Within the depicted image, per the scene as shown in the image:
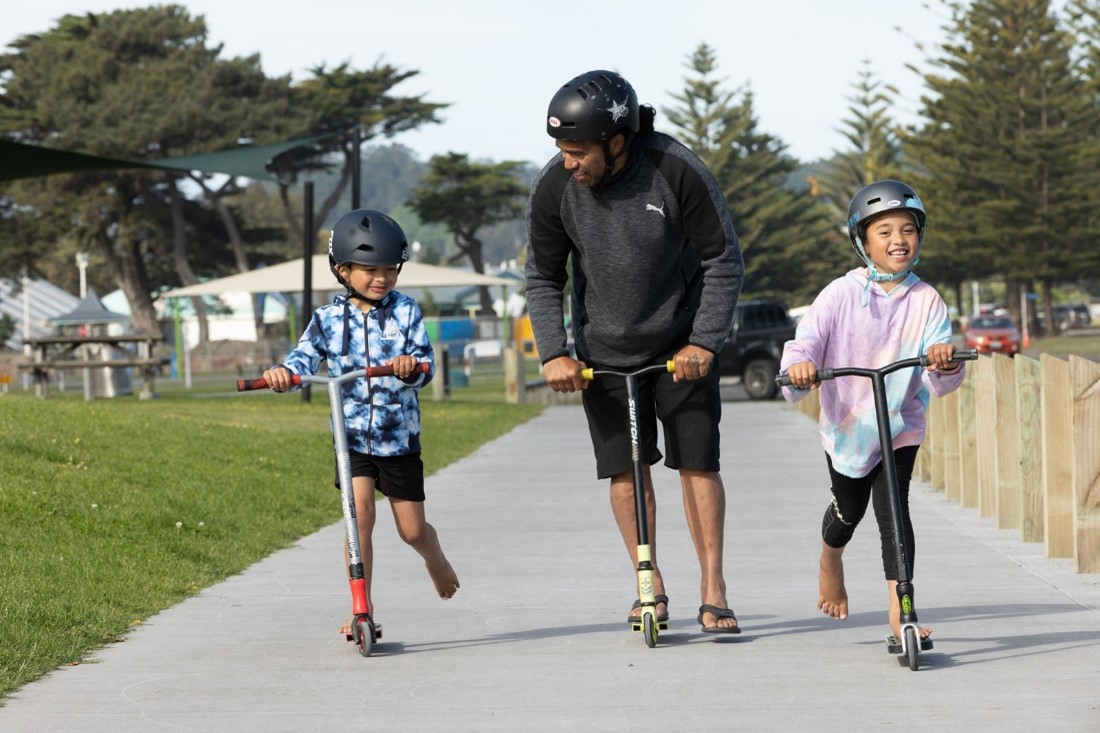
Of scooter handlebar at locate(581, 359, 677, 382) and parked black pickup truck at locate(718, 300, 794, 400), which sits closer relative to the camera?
scooter handlebar at locate(581, 359, 677, 382)

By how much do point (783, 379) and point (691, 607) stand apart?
1.71m

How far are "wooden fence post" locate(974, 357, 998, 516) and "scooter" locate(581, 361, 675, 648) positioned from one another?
4402 mm

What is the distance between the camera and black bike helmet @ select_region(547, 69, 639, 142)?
6.00 meters

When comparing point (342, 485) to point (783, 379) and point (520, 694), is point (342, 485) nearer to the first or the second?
point (520, 694)

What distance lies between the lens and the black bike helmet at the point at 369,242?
6449 millimetres

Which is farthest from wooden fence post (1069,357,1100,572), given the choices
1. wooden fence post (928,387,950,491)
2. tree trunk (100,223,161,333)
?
tree trunk (100,223,161,333)

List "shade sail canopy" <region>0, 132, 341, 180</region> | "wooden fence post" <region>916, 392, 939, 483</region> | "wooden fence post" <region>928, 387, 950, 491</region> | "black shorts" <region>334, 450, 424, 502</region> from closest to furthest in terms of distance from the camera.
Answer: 1. "black shorts" <region>334, 450, 424, 502</region>
2. "wooden fence post" <region>928, 387, 950, 491</region>
3. "wooden fence post" <region>916, 392, 939, 483</region>
4. "shade sail canopy" <region>0, 132, 341, 180</region>

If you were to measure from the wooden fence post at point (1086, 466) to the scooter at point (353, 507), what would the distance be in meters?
3.12

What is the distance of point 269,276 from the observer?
3319 cm

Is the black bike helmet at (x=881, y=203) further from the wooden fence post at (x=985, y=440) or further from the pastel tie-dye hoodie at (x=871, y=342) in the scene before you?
the wooden fence post at (x=985, y=440)

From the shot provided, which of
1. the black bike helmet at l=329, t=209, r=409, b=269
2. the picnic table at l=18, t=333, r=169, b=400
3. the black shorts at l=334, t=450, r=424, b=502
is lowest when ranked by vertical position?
the black shorts at l=334, t=450, r=424, b=502

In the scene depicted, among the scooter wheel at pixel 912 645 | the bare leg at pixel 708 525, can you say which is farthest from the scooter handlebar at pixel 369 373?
the scooter wheel at pixel 912 645

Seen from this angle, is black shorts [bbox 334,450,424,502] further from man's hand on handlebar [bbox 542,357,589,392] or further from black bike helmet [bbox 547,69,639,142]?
black bike helmet [bbox 547,69,639,142]

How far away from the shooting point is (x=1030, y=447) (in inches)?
357
